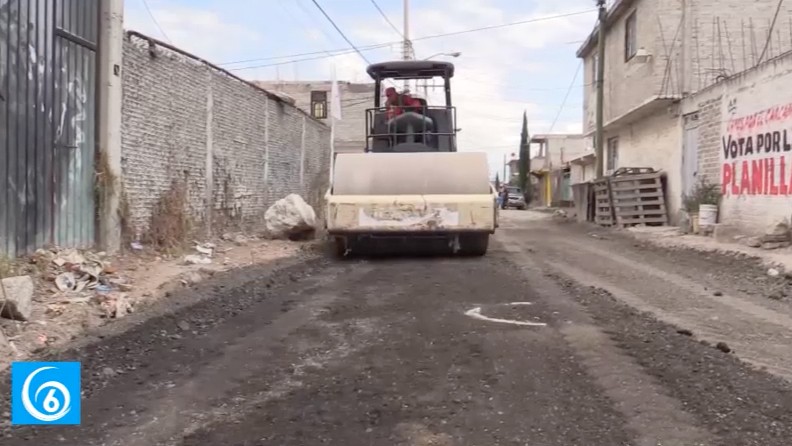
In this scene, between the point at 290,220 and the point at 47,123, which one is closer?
the point at 47,123

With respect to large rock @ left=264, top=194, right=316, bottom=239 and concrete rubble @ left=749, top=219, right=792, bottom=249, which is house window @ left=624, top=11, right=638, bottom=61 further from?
large rock @ left=264, top=194, right=316, bottom=239

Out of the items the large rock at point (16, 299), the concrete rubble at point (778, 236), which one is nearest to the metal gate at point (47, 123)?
the large rock at point (16, 299)

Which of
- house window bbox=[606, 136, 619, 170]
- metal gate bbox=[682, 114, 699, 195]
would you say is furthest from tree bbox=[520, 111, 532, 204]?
metal gate bbox=[682, 114, 699, 195]

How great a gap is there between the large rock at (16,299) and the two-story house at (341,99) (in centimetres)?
3682

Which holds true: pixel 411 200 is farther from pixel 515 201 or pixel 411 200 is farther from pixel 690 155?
pixel 515 201

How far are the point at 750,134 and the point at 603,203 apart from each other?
7199 mm

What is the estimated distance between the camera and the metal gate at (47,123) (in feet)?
23.9

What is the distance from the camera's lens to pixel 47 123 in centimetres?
802

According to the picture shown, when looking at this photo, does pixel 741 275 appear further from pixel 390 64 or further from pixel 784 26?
pixel 784 26

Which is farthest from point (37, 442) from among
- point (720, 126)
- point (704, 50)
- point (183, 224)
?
point (704, 50)

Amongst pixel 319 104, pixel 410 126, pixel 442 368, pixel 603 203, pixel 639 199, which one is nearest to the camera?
pixel 442 368

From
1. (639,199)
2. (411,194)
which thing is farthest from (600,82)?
(411,194)

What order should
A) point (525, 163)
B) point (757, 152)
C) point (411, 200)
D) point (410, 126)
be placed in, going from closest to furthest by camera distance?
point (411, 200) → point (410, 126) → point (757, 152) → point (525, 163)

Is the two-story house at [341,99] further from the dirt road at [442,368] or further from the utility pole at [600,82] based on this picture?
the dirt road at [442,368]
